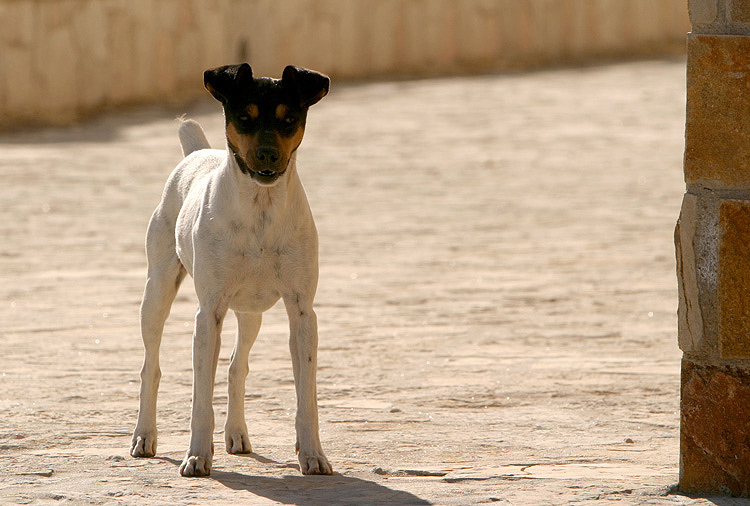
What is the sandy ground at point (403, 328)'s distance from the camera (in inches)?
179

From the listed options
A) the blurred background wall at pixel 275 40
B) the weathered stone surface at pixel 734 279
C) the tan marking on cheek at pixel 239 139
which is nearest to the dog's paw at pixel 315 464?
the tan marking on cheek at pixel 239 139

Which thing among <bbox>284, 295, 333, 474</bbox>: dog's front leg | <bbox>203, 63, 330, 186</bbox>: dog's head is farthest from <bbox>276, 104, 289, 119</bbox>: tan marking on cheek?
<bbox>284, 295, 333, 474</bbox>: dog's front leg

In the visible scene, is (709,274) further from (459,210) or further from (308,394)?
(459,210)

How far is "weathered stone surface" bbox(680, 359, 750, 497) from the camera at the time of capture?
4.07 meters

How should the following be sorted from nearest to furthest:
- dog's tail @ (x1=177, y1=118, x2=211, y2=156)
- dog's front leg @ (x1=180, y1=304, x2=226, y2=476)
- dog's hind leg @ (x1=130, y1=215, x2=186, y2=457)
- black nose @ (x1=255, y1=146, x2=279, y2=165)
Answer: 1. black nose @ (x1=255, y1=146, x2=279, y2=165)
2. dog's front leg @ (x1=180, y1=304, x2=226, y2=476)
3. dog's hind leg @ (x1=130, y1=215, x2=186, y2=457)
4. dog's tail @ (x1=177, y1=118, x2=211, y2=156)

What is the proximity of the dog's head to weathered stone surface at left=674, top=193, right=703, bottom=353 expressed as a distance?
1309 millimetres

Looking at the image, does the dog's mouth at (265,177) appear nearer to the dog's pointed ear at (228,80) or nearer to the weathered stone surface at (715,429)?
the dog's pointed ear at (228,80)

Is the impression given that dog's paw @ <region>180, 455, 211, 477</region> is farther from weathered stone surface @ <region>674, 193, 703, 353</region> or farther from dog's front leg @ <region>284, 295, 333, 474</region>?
weathered stone surface @ <region>674, 193, 703, 353</region>

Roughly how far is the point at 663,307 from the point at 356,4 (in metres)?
12.3

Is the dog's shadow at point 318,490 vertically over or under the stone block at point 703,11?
under

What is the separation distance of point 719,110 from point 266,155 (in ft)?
4.75

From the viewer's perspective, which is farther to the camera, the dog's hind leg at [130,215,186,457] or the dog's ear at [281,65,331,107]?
the dog's hind leg at [130,215,186,457]

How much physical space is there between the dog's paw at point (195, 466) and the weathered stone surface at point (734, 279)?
5.69ft

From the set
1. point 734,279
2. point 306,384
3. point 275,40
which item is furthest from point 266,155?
point 275,40
